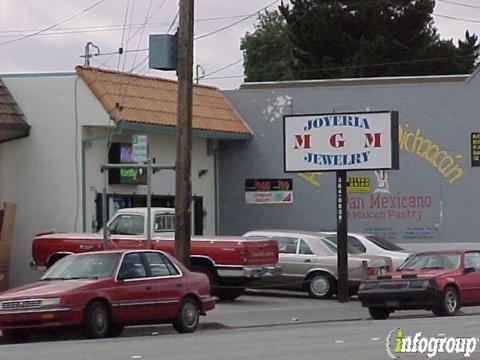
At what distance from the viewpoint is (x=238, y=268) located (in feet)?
91.4

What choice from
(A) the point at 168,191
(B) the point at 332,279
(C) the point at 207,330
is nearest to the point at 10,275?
(A) the point at 168,191

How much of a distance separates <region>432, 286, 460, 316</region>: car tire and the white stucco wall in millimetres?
11334

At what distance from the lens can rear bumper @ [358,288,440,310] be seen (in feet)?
78.4

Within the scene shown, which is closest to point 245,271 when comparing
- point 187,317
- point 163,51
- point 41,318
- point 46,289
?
point 163,51

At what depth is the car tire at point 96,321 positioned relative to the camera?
65.8 ft

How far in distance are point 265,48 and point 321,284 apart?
5998 centimetres

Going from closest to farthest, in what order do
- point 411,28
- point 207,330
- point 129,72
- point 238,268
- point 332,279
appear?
point 207,330, point 238,268, point 332,279, point 129,72, point 411,28

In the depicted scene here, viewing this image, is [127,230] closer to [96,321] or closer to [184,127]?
[184,127]

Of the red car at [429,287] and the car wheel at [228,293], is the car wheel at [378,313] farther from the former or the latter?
the car wheel at [228,293]

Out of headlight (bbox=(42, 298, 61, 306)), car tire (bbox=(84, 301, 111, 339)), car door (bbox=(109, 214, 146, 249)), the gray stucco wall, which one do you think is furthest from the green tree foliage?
headlight (bbox=(42, 298, 61, 306))

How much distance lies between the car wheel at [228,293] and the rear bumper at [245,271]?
0.97m

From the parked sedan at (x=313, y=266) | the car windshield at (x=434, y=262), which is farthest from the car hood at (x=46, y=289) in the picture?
the parked sedan at (x=313, y=266)

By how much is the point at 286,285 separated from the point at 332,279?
4.04 feet

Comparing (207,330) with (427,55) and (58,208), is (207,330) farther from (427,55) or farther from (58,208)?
(427,55)
